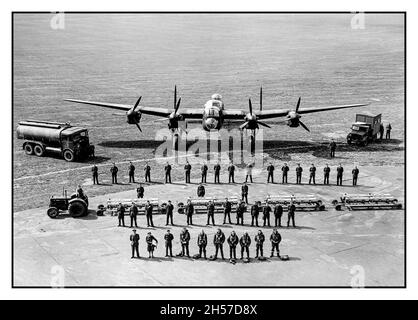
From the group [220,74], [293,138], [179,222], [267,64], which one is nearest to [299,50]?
[267,64]

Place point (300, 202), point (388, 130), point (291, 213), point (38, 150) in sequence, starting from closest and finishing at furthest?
1. point (291, 213)
2. point (300, 202)
3. point (38, 150)
4. point (388, 130)

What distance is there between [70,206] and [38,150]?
14.2 metres

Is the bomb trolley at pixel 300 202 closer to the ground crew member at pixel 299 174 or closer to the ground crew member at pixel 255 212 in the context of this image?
the ground crew member at pixel 255 212

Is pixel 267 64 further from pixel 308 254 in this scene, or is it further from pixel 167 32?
pixel 308 254

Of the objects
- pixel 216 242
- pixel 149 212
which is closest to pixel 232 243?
pixel 216 242

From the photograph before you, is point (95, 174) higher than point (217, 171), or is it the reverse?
point (217, 171)

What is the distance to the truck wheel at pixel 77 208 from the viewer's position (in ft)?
101

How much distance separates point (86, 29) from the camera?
457ft

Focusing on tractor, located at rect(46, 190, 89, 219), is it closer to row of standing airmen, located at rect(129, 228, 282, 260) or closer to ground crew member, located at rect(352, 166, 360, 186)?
row of standing airmen, located at rect(129, 228, 282, 260)

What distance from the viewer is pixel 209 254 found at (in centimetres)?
2652

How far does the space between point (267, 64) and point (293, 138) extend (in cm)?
5057

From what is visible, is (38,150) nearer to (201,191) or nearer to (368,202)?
(201,191)

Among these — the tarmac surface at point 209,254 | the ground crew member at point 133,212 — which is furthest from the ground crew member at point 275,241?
the ground crew member at point 133,212

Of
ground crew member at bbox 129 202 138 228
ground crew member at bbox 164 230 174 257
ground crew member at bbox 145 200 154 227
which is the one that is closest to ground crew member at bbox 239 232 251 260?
ground crew member at bbox 164 230 174 257
